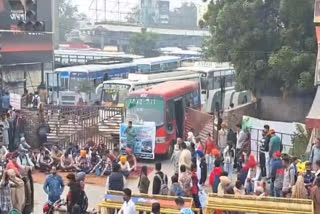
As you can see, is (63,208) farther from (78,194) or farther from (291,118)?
(291,118)

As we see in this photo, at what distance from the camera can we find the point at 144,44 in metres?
83.2

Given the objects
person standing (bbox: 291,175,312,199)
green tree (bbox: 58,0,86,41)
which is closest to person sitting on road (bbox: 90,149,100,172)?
person standing (bbox: 291,175,312,199)

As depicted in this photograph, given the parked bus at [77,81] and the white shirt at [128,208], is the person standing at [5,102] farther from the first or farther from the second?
the white shirt at [128,208]

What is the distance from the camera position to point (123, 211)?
1206 centimetres

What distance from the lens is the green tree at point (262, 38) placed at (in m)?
28.1

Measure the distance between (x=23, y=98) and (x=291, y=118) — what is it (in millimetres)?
12085

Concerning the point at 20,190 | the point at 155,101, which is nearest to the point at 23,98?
the point at 155,101

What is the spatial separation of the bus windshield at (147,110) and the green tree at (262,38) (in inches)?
238

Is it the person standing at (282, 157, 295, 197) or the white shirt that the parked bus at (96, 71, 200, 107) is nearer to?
the person standing at (282, 157, 295, 197)

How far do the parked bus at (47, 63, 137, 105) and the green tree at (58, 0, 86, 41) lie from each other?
261 ft

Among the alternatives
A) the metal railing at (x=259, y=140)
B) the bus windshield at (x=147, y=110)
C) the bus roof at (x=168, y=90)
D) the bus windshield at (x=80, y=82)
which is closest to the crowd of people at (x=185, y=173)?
the metal railing at (x=259, y=140)

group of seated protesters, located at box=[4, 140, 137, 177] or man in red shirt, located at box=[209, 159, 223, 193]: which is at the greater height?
man in red shirt, located at box=[209, 159, 223, 193]

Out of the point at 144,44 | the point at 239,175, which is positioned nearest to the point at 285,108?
the point at 239,175

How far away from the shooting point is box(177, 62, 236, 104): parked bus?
37.9 metres
